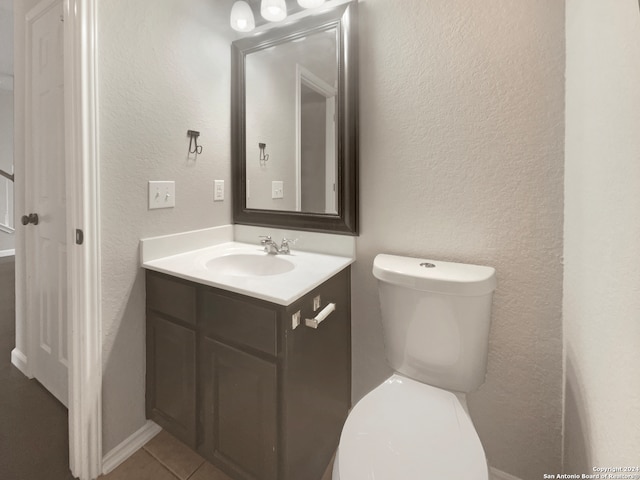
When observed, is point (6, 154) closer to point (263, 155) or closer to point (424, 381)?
point (263, 155)

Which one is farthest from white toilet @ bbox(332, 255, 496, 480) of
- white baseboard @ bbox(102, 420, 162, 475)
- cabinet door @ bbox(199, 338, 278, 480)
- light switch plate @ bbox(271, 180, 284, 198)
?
white baseboard @ bbox(102, 420, 162, 475)

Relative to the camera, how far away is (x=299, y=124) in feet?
4.79

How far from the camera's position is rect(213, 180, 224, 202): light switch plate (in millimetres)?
1569

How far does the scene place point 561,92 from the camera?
38.2 inches

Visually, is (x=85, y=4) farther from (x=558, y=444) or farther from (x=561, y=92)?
(x=558, y=444)

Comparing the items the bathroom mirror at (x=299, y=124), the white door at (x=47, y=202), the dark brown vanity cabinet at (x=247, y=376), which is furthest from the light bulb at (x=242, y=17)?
the dark brown vanity cabinet at (x=247, y=376)

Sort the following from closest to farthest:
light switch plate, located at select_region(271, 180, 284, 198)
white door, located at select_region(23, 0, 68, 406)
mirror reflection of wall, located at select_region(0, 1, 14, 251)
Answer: white door, located at select_region(23, 0, 68, 406), light switch plate, located at select_region(271, 180, 284, 198), mirror reflection of wall, located at select_region(0, 1, 14, 251)

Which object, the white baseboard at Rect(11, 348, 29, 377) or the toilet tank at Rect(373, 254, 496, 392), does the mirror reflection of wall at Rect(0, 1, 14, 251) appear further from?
the toilet tank at Rect(373, 254, 496, 392)

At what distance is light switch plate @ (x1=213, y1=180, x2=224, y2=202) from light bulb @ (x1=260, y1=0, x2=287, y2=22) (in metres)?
0.82

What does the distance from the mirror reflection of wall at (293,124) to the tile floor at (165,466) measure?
3.80 ft

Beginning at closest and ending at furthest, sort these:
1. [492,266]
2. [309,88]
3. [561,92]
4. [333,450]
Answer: [561,92] < [492,266] < [333,450] < [309,88]

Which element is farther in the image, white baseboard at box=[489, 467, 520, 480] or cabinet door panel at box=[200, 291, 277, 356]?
white baseboard at box=[489, 467, 520, 480]

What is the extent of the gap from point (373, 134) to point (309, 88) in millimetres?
401

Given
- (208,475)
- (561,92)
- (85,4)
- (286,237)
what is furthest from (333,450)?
(85,4)
